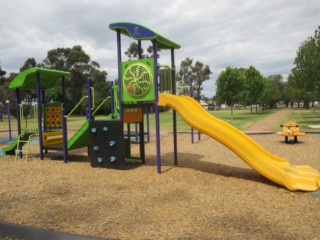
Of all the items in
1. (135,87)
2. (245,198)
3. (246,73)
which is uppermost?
(246,73)

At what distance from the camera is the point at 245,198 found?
559cm

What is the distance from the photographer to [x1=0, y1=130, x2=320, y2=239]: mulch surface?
4195mm

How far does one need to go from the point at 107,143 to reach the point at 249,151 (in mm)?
3744

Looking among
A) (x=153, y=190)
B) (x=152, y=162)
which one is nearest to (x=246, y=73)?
(x=152, y=162)

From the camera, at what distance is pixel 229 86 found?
35188 mm

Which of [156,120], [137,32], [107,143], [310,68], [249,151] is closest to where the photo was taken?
[249,151]

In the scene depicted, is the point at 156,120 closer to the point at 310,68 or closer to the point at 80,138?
the point at 80,138

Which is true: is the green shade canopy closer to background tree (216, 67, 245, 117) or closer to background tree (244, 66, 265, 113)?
background tree (216, 67, 245, 117)

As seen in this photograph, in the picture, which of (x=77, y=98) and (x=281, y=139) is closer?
(x=281, y=139)

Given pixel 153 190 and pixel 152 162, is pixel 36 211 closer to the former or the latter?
pixel 153 190

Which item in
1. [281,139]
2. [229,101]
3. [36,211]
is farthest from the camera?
[229,101]

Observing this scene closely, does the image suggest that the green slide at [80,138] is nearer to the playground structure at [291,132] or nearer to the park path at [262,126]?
the playground structure at [291,132]

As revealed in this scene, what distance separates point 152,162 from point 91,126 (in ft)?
6.97

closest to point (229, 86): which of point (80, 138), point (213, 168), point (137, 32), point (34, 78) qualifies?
point (34, 78)
